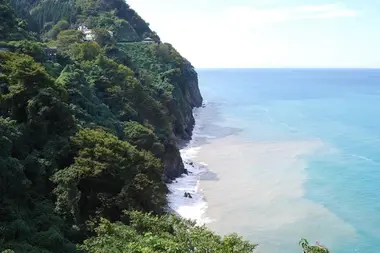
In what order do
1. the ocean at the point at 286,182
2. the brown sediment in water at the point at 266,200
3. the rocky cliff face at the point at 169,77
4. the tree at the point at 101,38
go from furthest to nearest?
the tree at the point at 101,38 < the rocky cliff face at the point at 169,77 < the ocean at the point at 286,182 < the brown sediment in water at the point at 266,200

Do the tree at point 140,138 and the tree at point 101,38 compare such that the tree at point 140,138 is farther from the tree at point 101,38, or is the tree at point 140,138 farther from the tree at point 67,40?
the tree at point 101,38

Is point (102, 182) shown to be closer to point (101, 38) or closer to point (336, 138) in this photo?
point (101, 38)

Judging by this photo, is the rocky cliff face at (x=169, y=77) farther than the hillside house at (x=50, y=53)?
Yes

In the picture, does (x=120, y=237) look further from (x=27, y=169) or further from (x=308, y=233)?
(x=308, y=233)

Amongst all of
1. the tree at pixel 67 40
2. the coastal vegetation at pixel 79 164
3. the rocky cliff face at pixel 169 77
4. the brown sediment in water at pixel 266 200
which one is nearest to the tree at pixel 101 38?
the tree at pixel 67 40

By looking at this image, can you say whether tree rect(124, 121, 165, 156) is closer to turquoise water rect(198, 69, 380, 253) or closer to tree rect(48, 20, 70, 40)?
turquoise water rect(198, 69, 380, 253)

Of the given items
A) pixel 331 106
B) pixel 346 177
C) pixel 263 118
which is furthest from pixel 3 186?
pixel 331 106

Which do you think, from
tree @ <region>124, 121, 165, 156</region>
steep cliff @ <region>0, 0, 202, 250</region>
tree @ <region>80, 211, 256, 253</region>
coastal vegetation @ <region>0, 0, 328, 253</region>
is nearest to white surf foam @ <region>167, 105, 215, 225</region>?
coastal vegetation @ <region>0, 0, 328, 253</region>
